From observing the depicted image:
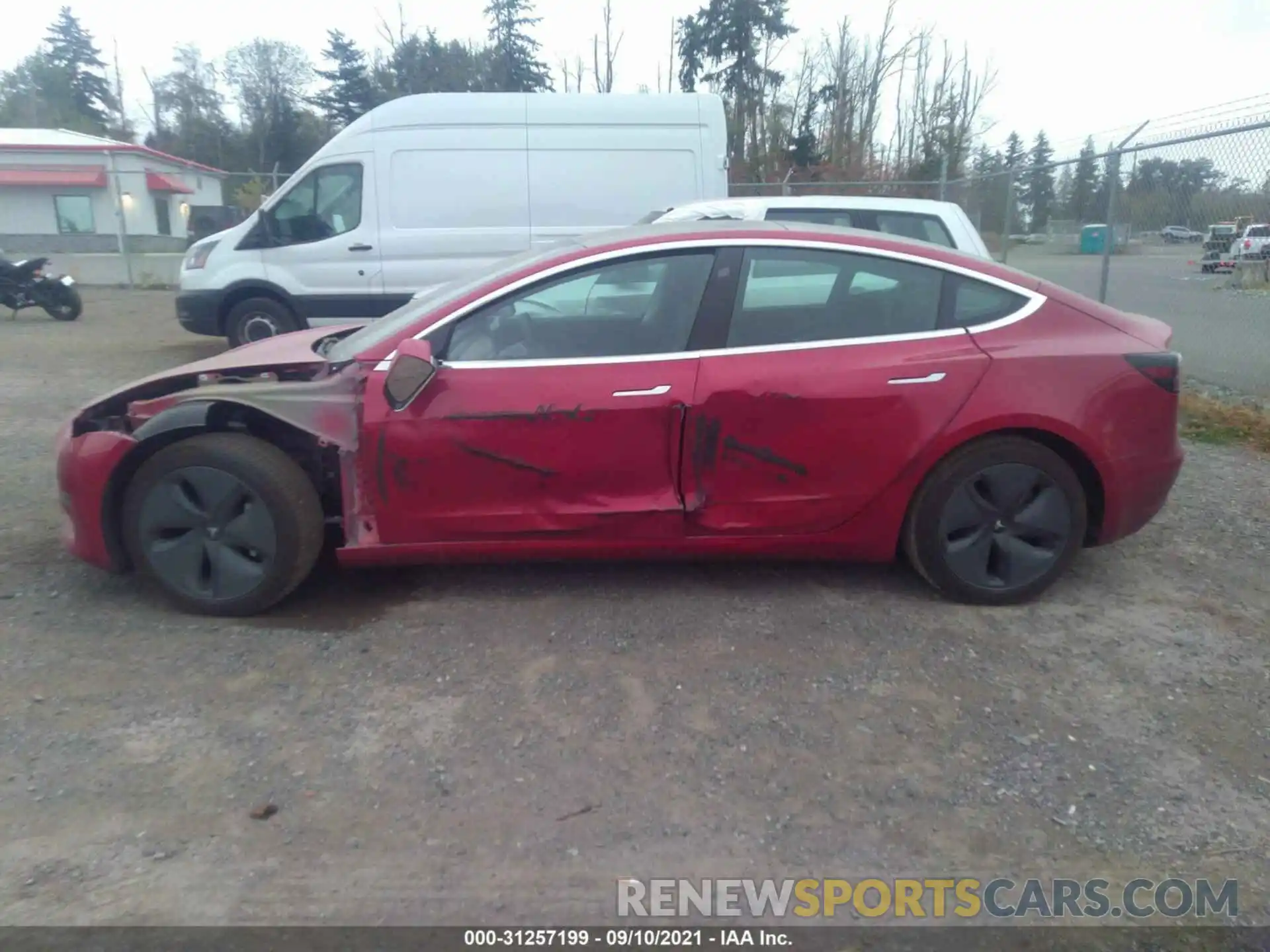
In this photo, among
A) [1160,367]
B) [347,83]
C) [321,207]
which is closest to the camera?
[1160,367]

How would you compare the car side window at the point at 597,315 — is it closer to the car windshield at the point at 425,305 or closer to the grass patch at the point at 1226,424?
the car windshield at the point at 425,305

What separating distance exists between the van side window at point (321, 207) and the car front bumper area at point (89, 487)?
6450 millimetres

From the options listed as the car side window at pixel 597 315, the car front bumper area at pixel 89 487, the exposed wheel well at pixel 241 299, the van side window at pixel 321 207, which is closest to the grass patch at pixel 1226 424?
Result: the car side window at pixel 597 315

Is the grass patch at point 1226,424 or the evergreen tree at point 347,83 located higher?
the evergreen tree at point 347,83

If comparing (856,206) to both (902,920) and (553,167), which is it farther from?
(902,920)

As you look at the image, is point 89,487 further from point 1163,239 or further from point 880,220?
point 1163,239

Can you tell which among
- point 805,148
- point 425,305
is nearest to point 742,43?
point 805,148

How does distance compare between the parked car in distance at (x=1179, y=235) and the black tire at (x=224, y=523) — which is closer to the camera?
the black tire at (x=224, y=523)

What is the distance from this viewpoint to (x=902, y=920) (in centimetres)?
241

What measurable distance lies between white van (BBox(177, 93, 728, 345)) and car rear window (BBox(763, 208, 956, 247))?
8.16 ft

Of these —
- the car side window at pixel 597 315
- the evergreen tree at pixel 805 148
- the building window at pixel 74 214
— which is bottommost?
the car side window at pixel 597 315

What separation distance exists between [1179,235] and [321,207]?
26.4 ft

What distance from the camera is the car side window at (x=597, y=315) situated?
3.94 metres

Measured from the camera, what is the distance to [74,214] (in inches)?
1211
